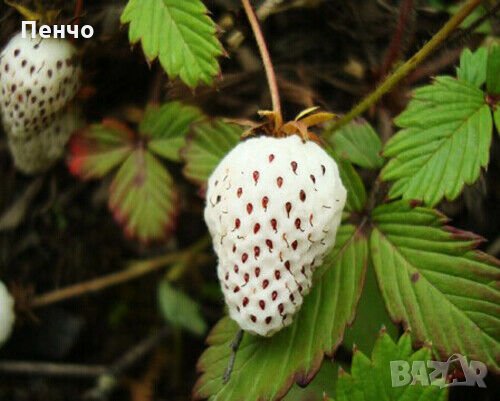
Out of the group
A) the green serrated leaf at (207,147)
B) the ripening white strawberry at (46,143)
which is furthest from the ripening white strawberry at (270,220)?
the ripening white strawberry at (46,143)

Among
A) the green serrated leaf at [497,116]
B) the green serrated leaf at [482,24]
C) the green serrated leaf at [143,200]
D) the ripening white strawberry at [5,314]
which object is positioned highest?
the green serrated leaf at [497,116]

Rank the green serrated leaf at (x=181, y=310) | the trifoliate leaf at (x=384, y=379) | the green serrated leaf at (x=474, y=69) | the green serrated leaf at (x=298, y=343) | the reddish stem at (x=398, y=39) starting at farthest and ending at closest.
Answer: the green serrated leaf at (x=181, y=310)
the reddish stem at (x=398, y=39)
the green serrated leaf at (x=474, y=69)
the green serrated leaf at (x=298, y=343)
the trifoliate leaf at (x=384, y=379)

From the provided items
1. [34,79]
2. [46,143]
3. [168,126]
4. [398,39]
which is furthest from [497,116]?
[46,143]

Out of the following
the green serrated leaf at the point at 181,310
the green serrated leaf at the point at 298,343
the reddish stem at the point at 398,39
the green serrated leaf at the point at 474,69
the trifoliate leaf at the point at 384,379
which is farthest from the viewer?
the green serrated leaf at the point at 181,310

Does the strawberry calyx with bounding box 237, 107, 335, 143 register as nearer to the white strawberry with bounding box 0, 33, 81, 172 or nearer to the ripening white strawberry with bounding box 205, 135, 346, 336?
the ripening white strawberry with bounding box 205, 135, 346, 336

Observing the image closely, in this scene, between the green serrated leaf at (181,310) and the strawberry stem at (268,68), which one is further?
the green serrated leaf at (181,310)

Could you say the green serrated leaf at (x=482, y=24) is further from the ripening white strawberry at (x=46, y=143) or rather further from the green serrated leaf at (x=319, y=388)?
the ripening white strawberry at (x=46, y=143)

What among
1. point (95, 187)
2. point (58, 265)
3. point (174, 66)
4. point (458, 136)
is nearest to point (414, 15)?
point (458, 136)
